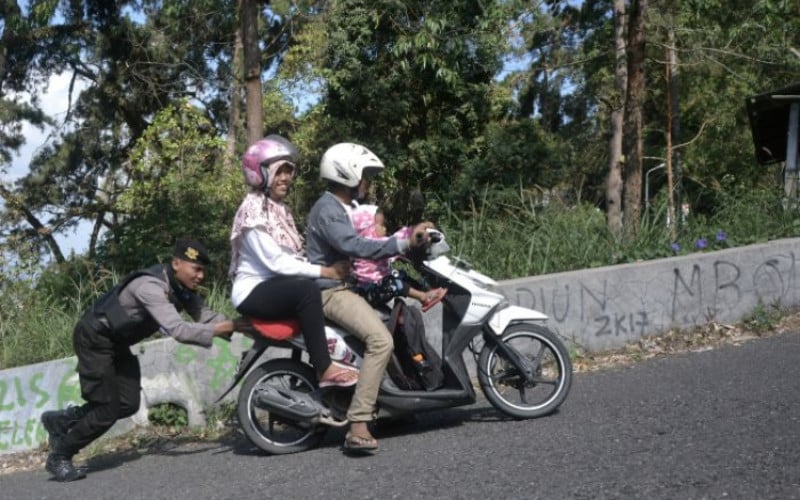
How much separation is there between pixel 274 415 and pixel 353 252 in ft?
3.87

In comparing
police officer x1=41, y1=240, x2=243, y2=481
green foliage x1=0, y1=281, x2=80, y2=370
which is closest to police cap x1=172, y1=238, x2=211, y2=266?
police officer x1=41, y1=240, x2=243, y2=481

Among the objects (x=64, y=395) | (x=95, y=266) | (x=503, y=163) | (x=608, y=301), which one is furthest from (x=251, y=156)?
(x=503, y=163)

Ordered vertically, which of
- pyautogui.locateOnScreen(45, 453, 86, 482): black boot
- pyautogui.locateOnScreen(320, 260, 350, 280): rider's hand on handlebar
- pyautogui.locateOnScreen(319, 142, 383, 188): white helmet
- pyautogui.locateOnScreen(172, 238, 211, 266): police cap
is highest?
pyautogui.locateOnScreen(319, 142, 383, 188): white helmet

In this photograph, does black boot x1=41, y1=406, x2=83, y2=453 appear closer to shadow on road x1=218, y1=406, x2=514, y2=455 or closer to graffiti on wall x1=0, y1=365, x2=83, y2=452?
shadow on road x1=218, y1=406, x2=514, y2=455

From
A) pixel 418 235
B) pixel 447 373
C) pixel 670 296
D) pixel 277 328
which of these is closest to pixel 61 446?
pixel 277 328

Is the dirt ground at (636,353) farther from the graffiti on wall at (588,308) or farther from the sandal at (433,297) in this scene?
the sandal at (433,297)

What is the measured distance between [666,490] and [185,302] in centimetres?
328

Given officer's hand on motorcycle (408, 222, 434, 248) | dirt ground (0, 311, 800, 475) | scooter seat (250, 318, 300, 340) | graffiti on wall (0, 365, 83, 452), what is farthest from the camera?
graffiti on wall (0, 365, 83, 452)

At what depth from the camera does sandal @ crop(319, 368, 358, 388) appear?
5.79 m

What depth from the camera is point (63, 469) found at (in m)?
6.09

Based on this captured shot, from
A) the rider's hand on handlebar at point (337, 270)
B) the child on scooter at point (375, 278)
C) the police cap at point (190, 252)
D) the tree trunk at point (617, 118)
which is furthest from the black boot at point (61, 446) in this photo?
the tree trunk at point (617, 118)

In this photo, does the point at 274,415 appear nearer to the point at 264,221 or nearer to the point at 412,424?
the point at 412,424

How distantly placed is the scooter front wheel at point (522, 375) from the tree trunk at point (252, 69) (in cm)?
615

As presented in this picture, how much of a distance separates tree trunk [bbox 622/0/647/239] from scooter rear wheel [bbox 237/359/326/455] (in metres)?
5.41
